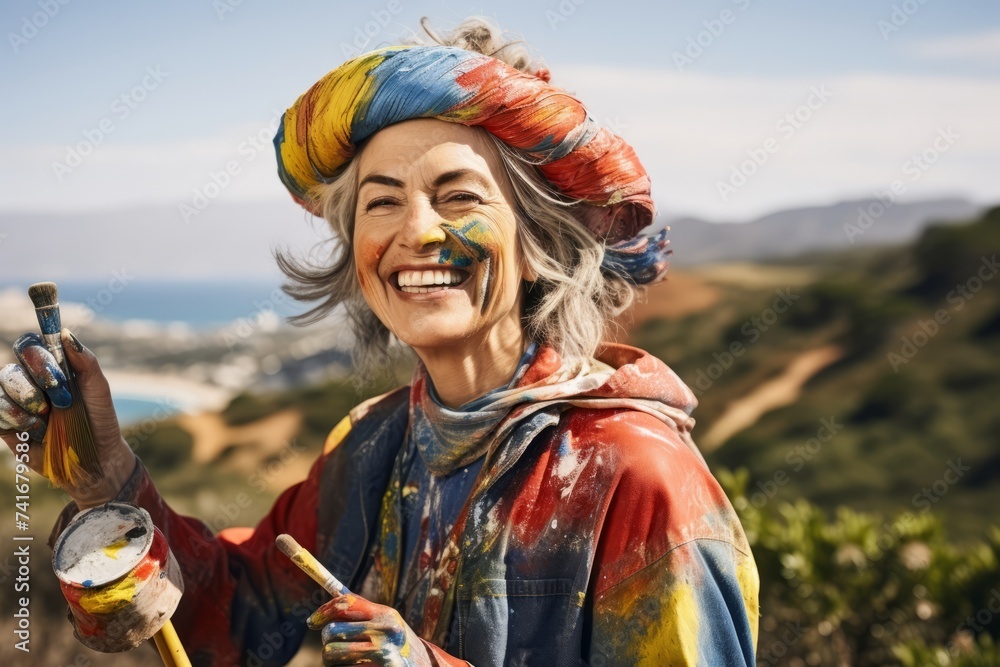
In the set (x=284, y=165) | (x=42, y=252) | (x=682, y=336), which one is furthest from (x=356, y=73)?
(x=42, y=252)

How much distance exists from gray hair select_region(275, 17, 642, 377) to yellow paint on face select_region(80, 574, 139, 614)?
0.91 metres

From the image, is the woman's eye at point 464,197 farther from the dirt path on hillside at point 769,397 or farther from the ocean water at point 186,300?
the ocean water at point 186,300

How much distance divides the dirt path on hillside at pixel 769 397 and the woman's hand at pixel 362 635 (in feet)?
29.0

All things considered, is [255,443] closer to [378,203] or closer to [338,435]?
[338,435]

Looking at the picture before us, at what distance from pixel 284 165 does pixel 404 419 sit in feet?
2.25

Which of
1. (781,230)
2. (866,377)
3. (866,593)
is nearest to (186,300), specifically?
(781,230)

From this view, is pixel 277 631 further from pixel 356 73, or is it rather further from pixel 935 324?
pixel 935 324

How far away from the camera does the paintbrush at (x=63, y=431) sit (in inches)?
78.0

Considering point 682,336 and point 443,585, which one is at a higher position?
point 443,585

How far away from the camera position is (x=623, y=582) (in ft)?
6.07

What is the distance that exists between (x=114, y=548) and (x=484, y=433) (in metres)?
0.79

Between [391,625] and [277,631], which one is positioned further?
[277,631]
